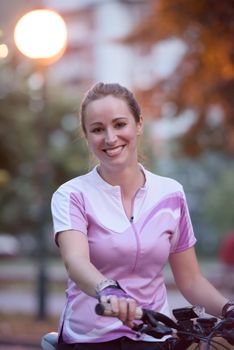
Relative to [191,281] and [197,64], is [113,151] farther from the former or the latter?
[197,64]

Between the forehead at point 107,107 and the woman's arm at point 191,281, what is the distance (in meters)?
0.61

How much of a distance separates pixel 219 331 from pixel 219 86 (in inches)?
540

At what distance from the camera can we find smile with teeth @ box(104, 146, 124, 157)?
129 inches

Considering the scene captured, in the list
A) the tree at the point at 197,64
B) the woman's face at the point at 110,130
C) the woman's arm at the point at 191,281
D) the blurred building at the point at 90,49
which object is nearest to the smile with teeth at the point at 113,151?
the woman's face at the point at 110,130

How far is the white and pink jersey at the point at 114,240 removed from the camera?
3232mm

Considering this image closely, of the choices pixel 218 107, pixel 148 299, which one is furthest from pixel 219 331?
pixel 218 107

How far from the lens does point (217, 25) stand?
11711 millimetres

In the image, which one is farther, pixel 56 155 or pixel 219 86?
pixel 56 155

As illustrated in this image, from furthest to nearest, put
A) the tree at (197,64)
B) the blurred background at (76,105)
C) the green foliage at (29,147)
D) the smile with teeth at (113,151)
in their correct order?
the green foliage at (29,147), the blurred background at (76,105), the tree at (197,64), the smile with teeth at (113,151)

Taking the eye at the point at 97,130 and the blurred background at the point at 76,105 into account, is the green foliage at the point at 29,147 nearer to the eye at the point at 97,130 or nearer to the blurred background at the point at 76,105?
the blurred background at the point at 76,105

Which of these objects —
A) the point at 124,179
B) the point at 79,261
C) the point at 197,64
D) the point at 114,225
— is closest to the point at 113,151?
the point at 124,179

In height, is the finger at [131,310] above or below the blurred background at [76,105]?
below

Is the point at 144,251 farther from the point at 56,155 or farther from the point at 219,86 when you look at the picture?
the point at 56,155

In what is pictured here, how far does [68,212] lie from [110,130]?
0.32 metres
